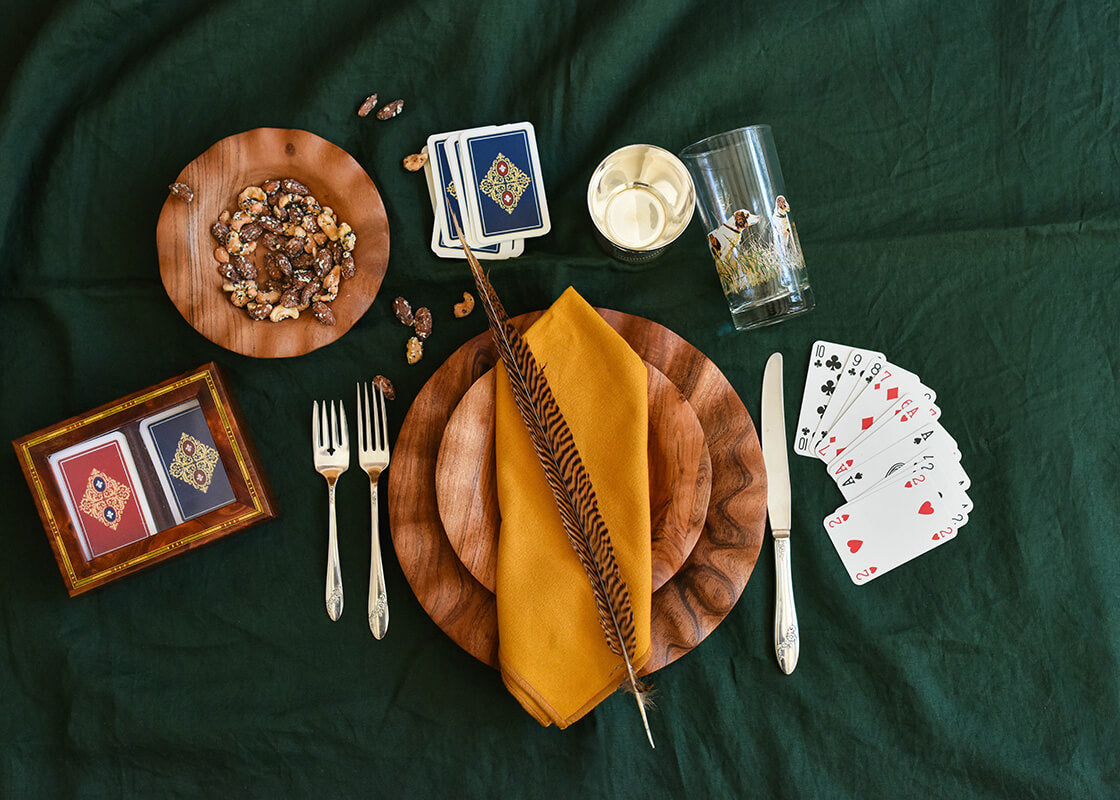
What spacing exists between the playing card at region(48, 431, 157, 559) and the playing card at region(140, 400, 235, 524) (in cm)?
4

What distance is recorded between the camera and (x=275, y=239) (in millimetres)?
1322

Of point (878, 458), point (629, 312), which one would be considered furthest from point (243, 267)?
point (878, 458)

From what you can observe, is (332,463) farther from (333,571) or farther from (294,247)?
(294,247)

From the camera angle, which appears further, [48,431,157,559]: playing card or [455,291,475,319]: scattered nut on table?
[455,291,475,319]: scattered nut on table

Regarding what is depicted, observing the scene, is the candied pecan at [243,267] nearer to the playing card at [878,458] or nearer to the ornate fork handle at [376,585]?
the ornate fork handle at [376,585]

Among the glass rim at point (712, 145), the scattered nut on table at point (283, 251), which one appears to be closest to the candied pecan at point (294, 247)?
the scattered nut on table at point (283, 251)

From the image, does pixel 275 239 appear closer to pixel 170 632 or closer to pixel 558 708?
pixel 170 632

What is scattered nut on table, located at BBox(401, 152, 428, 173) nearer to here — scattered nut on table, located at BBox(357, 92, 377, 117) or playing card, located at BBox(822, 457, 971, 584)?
scattered nut on table, located at BBox(357, 92, 377, 117)

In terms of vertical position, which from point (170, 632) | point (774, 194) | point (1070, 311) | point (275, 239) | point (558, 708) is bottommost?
point (558, 708)

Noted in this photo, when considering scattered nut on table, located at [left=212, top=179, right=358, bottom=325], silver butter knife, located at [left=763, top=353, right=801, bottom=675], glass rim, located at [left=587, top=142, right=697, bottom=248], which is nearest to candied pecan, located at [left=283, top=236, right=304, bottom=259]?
scattered nut on table, located at [left=212, top=179, right=358, bottom=325]

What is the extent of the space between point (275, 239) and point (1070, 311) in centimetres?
143

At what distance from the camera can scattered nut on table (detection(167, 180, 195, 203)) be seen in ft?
4.21

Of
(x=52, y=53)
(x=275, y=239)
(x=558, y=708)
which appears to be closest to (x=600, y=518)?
(x=558, y=708)

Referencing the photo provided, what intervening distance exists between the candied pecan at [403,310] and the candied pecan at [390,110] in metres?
0.33
